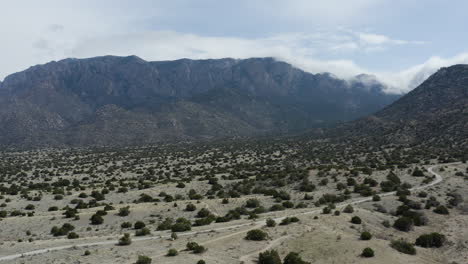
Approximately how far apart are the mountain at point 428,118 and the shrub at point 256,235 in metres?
75.1

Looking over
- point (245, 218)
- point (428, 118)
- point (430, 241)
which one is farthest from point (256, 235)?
point (428, 118)

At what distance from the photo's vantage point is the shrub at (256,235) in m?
25.8

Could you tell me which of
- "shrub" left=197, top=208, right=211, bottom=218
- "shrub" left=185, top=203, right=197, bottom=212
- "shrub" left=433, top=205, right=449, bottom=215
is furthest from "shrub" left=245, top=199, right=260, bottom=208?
"shrub" left=433, top=205, right=449, bottom=215

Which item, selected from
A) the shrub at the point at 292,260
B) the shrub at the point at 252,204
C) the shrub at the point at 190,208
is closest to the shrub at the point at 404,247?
the shrub at the point at 292,260

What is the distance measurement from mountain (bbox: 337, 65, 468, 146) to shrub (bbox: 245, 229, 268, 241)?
75.1 metres

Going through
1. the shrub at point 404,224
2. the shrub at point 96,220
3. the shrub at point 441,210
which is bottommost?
the shrub at point 441,210

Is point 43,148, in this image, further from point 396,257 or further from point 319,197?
point 396,257

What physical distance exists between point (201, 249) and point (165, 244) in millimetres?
3293

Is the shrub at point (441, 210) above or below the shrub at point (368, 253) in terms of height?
below

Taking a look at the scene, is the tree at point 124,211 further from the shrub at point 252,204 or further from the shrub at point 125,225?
the shrub at point 252,204

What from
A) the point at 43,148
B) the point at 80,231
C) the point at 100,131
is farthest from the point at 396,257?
the point at 100,131

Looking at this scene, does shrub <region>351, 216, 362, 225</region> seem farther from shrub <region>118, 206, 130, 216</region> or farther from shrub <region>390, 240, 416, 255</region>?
shrub <region>118, 206, 130, 216</region>

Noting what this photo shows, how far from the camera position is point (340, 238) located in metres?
26.6

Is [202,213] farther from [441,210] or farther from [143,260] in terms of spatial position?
[441,210]
